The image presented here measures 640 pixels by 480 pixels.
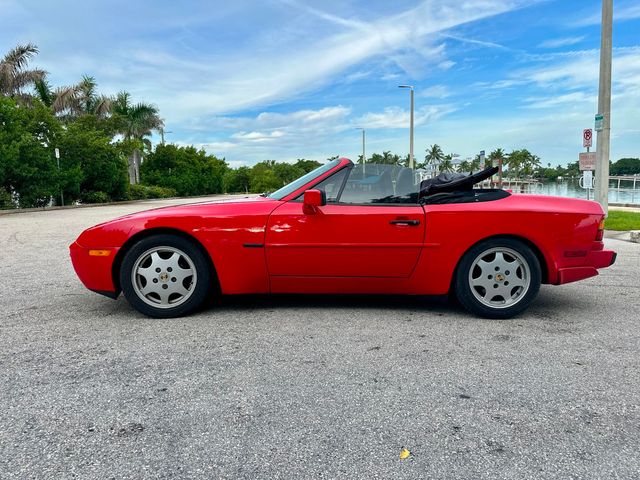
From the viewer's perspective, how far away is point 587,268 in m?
3.85

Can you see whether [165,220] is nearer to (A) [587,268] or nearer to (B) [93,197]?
(A) [587,268]

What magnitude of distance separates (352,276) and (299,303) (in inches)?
28.7

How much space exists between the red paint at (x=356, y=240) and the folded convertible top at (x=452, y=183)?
0.18 metres

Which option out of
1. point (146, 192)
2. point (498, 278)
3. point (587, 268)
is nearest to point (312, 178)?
point (498, 278)

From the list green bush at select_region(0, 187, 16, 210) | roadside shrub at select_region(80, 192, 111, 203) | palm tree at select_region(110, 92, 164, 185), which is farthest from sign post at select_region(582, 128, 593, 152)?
palm tree at select_region(110, 92, 164, 185)

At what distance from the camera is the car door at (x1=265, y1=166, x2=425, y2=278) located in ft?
12.2

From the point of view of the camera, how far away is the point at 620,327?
11.9ft

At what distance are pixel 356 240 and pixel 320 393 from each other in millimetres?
1524

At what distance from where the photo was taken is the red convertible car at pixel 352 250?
147 inches

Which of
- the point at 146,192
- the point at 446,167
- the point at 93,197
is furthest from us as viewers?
the point at 446,167

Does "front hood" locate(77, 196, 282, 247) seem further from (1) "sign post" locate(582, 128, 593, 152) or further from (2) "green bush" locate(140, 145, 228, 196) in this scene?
(2) "green bush" locate(140, 145, 228, 196)

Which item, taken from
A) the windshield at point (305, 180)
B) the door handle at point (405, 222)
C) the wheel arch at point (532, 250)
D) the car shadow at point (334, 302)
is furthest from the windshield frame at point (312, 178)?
the wheel arch at point (532, 250)

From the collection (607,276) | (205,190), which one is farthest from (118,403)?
(205,190)

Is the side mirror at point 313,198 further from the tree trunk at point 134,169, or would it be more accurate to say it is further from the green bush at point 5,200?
the tree trunk at point 134,169
